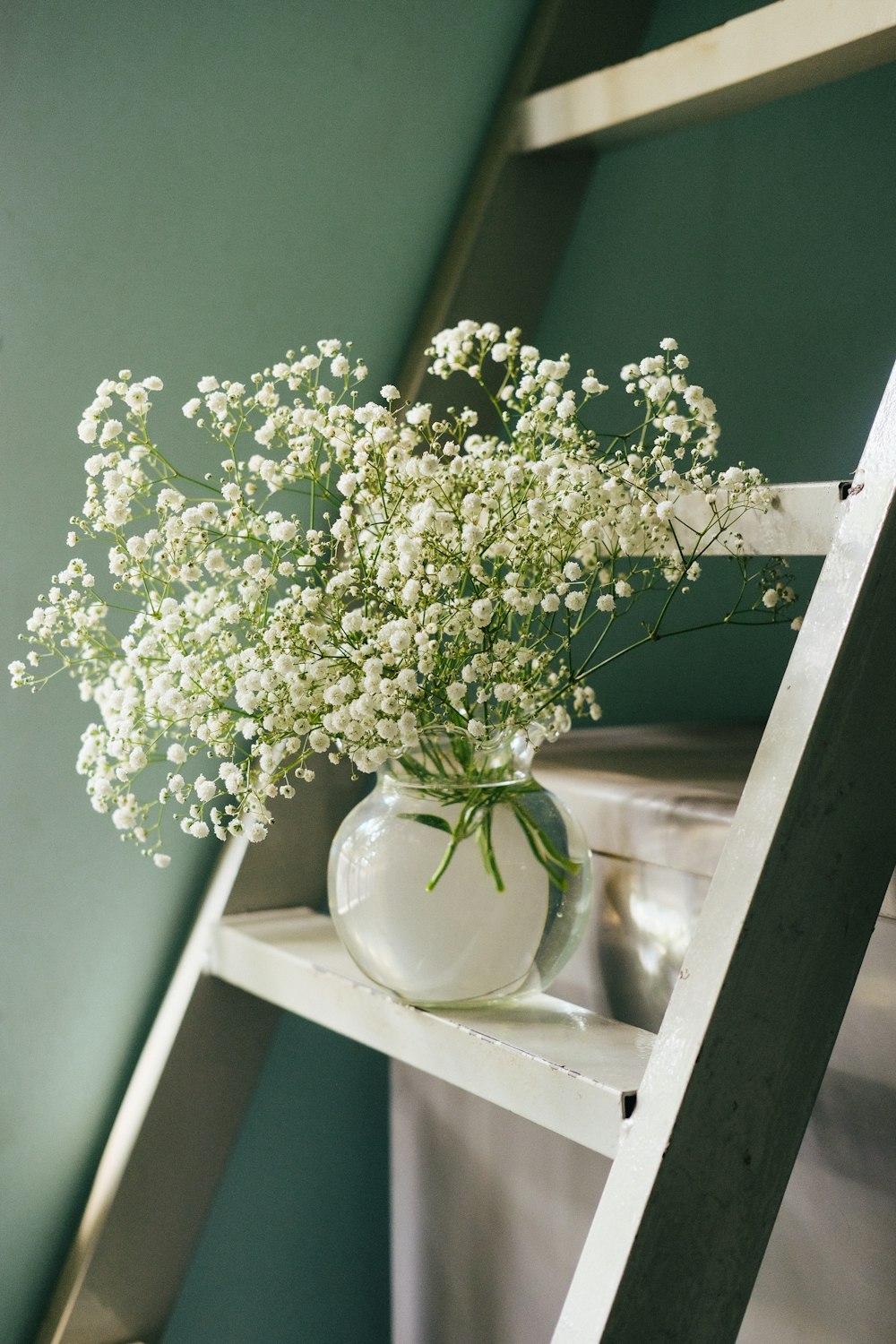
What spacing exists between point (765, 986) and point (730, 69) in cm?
71

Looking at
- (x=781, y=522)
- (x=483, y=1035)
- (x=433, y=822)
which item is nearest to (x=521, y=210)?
(x=781, y=522)

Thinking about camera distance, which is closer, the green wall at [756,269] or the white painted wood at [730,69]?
the white painted wood at [730,69]

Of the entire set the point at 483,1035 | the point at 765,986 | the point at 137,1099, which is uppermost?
the point at 765,986

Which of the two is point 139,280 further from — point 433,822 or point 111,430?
point 433,822

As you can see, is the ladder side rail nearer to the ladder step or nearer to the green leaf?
the ladder step

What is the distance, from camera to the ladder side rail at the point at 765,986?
2.27 ft

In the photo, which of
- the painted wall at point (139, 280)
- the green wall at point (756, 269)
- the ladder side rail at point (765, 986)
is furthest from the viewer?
the green wall at point (756, 269)

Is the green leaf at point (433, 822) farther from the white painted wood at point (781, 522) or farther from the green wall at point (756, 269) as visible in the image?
the green wall at point (756, 269)

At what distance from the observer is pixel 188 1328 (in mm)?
1266

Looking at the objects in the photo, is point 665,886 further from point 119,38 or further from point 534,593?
point 119,38

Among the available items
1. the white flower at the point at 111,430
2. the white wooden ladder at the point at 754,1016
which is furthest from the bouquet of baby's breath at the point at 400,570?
the white wooden ladder at the point at 754,1016

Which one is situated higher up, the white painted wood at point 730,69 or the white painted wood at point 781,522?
the white painted wood at point 730,69

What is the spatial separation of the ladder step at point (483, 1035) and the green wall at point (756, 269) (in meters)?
0.69

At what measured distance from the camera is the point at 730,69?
3.24 ft
